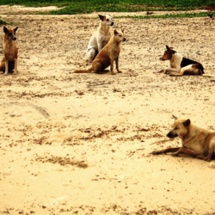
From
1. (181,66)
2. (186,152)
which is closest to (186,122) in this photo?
(186,152)

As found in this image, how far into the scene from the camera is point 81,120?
9445 millimetres


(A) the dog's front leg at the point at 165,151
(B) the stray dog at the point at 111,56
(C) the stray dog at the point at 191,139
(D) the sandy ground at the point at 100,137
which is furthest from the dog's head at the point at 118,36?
(A) the dog's front leg at the point at 165,151

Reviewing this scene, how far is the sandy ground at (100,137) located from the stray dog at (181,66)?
37 centimetres

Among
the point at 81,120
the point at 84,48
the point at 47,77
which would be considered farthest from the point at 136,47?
the point at 81,120

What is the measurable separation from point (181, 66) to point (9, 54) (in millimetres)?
4262

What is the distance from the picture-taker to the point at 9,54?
13.7 metres

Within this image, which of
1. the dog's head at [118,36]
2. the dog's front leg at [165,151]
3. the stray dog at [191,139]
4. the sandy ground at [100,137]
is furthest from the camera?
the dog's head at [118,36]

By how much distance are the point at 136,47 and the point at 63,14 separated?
11438mm

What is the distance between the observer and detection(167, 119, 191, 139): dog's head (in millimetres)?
7668

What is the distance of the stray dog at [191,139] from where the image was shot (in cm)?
758

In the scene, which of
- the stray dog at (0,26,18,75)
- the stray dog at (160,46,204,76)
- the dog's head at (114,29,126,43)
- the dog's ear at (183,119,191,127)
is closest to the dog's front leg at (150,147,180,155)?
the dog's ear at (183,119,191,127)

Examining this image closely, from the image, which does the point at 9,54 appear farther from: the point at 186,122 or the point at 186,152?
the point at 186,152

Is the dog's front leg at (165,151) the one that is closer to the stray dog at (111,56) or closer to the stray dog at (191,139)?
the stray dog at (191,139)

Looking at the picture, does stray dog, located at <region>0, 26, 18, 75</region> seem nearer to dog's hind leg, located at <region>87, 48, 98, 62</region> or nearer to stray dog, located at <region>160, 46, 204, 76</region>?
dog's hind leg, located at <region>87, 48, 98, 62</region>
